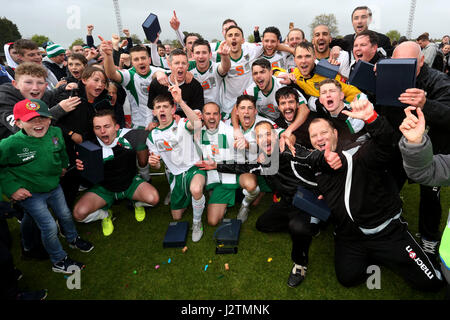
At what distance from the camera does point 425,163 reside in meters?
1.60

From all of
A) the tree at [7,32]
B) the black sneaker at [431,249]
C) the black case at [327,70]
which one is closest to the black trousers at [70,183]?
the black case at [327,70]

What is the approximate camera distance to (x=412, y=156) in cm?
159

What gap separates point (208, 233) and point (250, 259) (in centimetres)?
77

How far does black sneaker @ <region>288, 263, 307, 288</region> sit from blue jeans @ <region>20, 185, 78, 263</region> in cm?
260

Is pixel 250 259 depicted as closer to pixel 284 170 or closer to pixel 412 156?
pixel 284 170

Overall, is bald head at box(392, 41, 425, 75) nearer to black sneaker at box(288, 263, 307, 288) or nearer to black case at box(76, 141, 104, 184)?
black sneaker at box(288, 263, 307, 288)

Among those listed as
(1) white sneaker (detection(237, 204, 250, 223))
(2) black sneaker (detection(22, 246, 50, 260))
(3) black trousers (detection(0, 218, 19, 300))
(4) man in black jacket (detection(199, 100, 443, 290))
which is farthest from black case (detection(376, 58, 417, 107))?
(2) black sneaker (detection(22, 246, 50, 260))

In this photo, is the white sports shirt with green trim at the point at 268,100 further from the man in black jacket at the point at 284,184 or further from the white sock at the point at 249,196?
the white sock at the point at 249,196

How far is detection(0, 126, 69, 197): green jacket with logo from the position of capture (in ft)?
8.55

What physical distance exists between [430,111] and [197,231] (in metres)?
2.86

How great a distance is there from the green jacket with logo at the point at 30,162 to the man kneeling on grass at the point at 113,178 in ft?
2.61

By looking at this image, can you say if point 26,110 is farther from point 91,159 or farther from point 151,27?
point 151,27

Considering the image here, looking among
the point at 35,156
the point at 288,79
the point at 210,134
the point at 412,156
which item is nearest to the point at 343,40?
the point at 288,79

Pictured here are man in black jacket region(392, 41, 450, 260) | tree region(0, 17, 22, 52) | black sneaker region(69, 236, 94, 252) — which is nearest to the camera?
man in black jacket region(392, 41, 450, 260)
